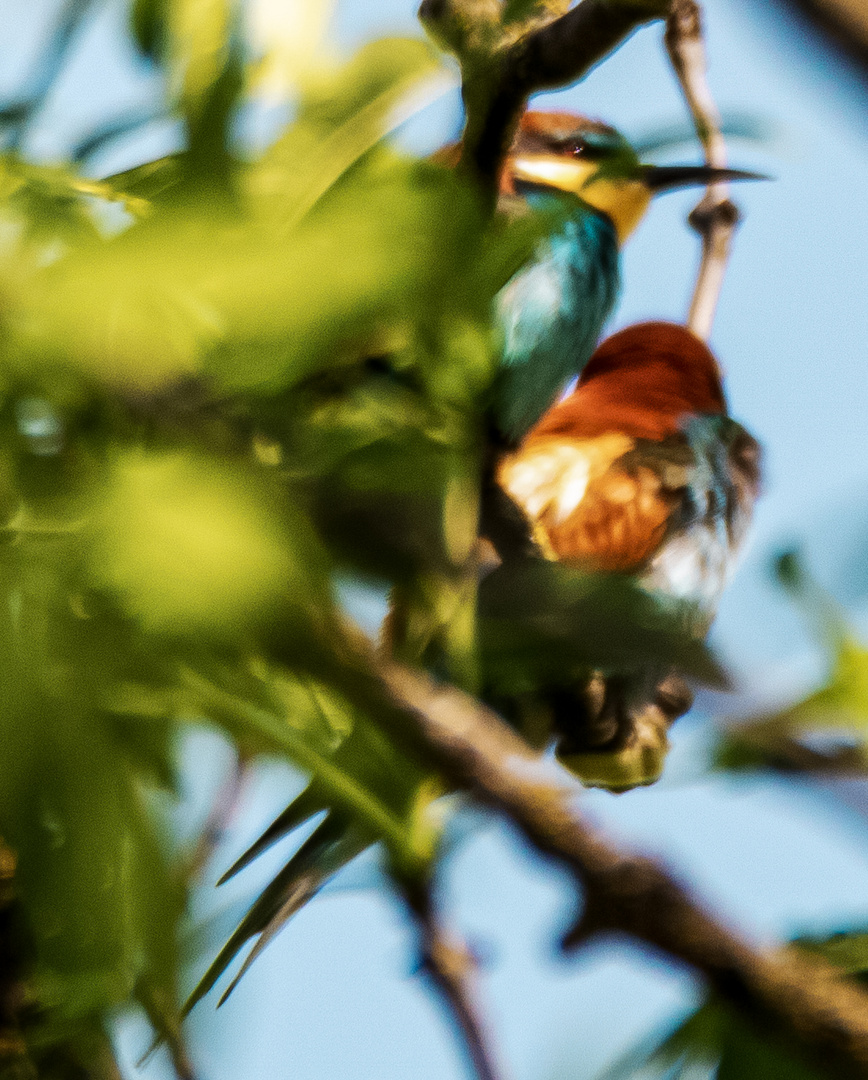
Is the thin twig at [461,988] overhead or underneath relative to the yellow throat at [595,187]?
underneath

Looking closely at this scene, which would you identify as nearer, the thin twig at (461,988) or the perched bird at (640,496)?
the thin twig at (461,988)

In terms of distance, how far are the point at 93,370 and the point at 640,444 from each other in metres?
1.32

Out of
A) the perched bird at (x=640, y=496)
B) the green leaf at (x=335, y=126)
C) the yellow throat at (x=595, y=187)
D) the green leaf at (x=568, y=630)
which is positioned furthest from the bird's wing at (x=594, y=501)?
the green leaf at (x=568, y=630)

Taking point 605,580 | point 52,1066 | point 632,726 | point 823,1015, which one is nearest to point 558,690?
point 632,726

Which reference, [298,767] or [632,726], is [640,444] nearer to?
[632,726]

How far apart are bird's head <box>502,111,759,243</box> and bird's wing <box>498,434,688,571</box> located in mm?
382

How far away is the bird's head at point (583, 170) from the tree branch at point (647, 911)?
134 cm

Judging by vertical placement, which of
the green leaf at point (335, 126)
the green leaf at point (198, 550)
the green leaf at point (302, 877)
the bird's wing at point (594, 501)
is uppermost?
the green leaf at point (335, 126)

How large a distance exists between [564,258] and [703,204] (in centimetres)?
30

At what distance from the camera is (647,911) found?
0.36m

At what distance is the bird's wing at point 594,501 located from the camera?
4.59ft

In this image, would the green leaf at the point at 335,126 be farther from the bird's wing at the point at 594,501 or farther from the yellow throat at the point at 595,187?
the yellow throat at the point at 595,187

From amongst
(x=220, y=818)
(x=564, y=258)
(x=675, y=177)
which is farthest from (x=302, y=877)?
(x=675, y=177)

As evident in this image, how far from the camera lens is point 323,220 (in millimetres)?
394
